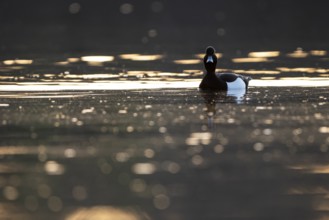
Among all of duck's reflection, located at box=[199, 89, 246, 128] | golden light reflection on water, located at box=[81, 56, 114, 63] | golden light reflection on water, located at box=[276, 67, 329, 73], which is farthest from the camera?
golden light reflection on water, located at box=[81, 56, 114, 63]

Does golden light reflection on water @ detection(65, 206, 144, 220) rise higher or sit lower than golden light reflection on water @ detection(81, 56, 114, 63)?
higher

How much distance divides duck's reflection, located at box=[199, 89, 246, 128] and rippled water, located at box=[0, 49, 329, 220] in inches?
1.0

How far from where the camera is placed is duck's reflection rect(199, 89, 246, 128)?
20.0 m

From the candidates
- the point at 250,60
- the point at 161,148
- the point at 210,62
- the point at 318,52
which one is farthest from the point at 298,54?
the point at 161,148

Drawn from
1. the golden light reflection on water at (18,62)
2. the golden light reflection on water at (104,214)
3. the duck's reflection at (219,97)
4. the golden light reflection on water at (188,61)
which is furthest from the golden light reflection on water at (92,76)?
the golden light reflection on water at (104,214)

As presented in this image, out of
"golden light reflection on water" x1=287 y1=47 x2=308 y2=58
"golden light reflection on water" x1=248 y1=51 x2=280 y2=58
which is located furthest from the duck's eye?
"golden light reflection on water" x1=248 y1=51 x2=280 y2=58

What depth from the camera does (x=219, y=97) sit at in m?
22.3

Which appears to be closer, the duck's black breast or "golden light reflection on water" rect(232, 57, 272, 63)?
the duck's black breast

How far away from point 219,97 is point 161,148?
7.67 m

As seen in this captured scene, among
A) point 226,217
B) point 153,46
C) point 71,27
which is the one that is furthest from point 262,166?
point 71,27

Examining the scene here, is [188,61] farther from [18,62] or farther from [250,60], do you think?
[18,62]

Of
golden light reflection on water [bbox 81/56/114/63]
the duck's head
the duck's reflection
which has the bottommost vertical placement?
golden light reflection on water [bbox 81/56/114/63]

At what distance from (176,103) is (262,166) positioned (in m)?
7.43

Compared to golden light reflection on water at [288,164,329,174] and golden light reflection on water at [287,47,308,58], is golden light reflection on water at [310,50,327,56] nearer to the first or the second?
golden light reflection on water at [287,47,308,58]
